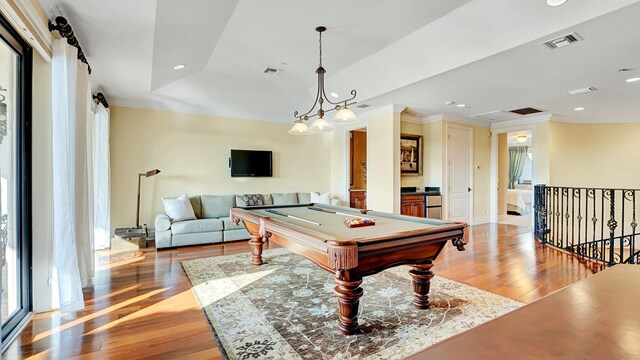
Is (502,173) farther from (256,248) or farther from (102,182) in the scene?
(102,182)

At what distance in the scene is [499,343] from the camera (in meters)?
0.54

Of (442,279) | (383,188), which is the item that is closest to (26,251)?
(442,279)

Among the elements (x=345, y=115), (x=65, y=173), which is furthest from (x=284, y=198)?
(x=65, y=173)

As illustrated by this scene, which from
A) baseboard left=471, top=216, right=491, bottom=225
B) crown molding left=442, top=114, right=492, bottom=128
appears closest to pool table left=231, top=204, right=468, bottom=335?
crown molding left=442, top=114, right=492, bottom=128

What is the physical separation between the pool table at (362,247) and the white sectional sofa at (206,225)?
8.96 feet

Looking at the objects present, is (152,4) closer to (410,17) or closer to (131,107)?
(410,17)

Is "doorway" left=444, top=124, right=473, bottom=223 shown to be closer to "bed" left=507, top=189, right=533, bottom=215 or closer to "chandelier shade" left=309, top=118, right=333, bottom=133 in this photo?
"bed" left=507, top=189, right=533, bottom=215

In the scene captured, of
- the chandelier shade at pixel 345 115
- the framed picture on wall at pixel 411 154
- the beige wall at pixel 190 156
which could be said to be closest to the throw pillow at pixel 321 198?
the beige wall at pixel 190 156

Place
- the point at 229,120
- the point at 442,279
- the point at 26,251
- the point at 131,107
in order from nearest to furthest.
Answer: the point at 26,251
the point at 442,279
the point at 131,107
the point at 229,120

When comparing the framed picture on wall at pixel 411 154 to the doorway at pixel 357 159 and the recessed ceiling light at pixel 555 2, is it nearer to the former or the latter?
the doorway at pixel 357 159

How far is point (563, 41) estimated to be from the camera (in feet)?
10.2

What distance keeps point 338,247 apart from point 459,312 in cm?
144

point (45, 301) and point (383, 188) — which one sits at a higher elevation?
point (383, 188)

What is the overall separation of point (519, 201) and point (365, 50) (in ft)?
27.4
